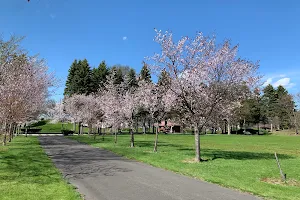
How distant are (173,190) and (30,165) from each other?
24.8ft

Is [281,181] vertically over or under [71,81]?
under

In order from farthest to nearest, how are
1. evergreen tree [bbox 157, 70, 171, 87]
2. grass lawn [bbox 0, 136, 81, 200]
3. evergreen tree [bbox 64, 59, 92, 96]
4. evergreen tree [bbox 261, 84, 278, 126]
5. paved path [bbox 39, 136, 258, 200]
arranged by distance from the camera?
evergreen tree [bbox 261, 84, 278, 126] → evergreen tree [bbox 64, 59, 92, 96] → evergreen tree [bbox 157, 70, 171, 87] → paved path [bbox 39, 136, 258, 200] → grass lawn [bbox 0, 136, 81, 200]

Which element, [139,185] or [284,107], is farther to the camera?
[284,107]

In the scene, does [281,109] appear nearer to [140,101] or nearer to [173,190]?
[140,101]

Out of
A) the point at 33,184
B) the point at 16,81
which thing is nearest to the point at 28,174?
the point at 33,184

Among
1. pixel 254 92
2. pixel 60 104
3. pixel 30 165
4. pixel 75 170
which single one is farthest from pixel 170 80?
pixel 60 104

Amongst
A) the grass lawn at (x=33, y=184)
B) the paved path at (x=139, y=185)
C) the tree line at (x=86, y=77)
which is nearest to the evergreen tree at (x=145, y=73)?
the paved path at (x=139, y=185)

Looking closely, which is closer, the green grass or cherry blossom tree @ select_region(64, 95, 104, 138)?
cherry blossom tree @ select_region(64, 95, 104, 138)

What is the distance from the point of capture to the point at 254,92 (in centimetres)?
1556

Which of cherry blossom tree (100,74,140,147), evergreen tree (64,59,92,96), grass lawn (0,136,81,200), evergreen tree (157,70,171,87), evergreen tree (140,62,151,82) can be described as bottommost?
grass lawn (0,136,81,200)

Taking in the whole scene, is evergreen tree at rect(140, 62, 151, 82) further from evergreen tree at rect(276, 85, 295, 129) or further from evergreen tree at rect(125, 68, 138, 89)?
evergreen tree at rect(276, 85, 295, 129)

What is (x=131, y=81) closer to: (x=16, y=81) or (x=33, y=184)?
(x=16, y=81)

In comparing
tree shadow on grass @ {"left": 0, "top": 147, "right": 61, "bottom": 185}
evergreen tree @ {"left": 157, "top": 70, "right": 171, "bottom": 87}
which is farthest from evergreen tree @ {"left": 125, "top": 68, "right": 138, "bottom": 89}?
tree shadow on grass @ {"left": 0, "top": 147, "right": 61, "bottom": 185}

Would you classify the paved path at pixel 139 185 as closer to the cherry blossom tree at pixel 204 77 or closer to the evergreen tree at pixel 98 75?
the cherry blossom tree at pixel 204 77
